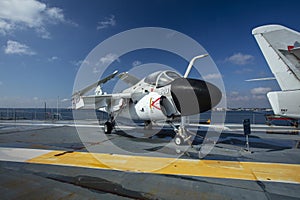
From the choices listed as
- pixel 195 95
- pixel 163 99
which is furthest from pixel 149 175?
pixel 163 99

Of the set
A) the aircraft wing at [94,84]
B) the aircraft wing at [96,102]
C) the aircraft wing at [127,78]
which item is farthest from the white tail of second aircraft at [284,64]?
the aircraft wing at [94,84]

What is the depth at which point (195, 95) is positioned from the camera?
5.45 metres

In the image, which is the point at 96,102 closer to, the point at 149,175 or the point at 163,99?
the point at 163,99

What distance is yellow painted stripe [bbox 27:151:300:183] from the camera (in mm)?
3842

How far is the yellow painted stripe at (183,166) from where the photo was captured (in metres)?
3.84

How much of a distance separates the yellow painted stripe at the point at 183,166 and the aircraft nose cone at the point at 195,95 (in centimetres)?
180

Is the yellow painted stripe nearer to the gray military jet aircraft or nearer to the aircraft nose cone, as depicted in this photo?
the aircraft nose cone

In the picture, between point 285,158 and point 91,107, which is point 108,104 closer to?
point 91,107

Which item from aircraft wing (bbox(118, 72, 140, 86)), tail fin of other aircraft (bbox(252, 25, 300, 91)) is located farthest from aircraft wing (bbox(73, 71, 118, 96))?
tail fin of other aircraft (bbox(252, 25, 300, 91))

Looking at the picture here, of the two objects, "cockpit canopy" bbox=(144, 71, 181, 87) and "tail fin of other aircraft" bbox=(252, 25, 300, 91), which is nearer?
"tail fin of other aircraft" bbox=(252, 25, 300, 91)

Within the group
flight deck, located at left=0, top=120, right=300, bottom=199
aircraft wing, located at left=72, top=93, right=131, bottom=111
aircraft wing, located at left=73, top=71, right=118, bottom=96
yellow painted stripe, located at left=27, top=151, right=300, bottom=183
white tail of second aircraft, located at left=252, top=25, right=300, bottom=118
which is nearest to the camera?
flight deck, located at left=0, top=120, right=300, bottom=199

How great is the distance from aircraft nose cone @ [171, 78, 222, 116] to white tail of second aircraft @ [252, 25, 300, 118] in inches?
91.3

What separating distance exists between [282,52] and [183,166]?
5.66 metres

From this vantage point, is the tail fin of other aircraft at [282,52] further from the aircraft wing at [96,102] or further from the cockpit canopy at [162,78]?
the aircraft wing at [96,102]
